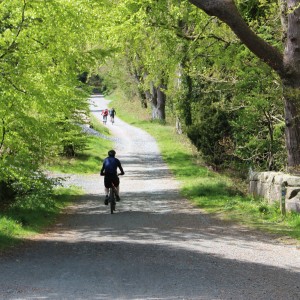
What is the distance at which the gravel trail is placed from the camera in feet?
26.2

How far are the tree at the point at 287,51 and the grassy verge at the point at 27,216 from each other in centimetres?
648

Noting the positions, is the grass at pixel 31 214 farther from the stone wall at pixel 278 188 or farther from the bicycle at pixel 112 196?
the stone wall at pixel 278 188

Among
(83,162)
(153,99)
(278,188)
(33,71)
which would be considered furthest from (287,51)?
(153,99)

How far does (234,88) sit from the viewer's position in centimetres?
2388

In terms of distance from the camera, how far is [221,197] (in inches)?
793

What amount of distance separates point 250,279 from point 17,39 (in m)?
7.39

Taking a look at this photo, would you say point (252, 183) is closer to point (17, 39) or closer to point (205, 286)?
point (17, 39)

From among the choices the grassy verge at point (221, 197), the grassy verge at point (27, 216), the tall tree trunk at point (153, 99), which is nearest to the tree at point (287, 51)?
the grassy verge at point (221, 197)

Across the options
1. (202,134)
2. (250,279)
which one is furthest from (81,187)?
(250,279)

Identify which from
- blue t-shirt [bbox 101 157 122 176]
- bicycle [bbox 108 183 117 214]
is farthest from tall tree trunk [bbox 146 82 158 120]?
bicycle [bbox 108 183 117 214]

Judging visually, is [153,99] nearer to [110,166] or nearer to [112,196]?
[110,166]

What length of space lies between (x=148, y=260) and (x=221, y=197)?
1011 centimetres

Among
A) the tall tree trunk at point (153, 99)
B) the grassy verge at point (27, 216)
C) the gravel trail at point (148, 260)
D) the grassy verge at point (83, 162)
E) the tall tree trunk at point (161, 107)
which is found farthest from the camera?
the tall tree trunk at point (153, 99)

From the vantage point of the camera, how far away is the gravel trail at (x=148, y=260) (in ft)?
26.2
